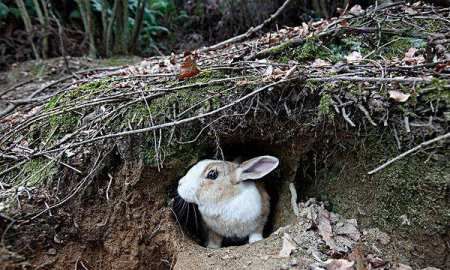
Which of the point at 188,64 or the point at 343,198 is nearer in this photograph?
the point at 343,198

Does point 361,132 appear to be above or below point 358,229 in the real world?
above

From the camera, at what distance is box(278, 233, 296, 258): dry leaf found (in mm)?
3269

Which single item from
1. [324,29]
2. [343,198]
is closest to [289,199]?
[343,198]

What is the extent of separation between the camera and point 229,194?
4121mm

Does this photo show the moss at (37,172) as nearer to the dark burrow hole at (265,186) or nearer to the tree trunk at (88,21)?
the dark burrow hole at (265,186)

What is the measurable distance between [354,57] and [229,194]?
167 cm

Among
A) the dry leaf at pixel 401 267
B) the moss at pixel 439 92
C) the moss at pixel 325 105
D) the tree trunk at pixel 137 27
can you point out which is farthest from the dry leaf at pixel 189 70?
the tree trunk at pixel 137 27

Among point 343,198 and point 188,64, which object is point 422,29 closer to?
point 343,198

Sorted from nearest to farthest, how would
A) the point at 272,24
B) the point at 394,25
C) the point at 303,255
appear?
1. the point at 303,255
2. the point at 394,25
3. the point at 272,24

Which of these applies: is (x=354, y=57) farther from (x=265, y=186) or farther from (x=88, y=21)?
(x=88, y=21)

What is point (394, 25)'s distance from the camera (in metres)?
4.35

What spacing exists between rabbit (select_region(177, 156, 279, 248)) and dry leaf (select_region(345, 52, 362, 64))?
1116 mm

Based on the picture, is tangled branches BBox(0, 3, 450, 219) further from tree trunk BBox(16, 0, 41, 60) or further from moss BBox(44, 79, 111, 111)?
tree trunk BBox(16, 0, 41, 60)

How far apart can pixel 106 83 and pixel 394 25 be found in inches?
115
